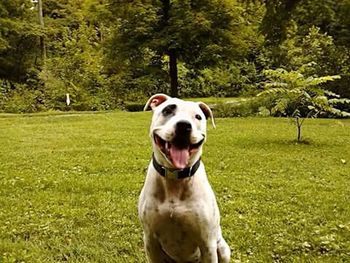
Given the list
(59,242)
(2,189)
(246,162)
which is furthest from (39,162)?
(59,242)

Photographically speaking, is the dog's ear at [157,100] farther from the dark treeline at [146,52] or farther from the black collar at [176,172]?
the dark treeline at [146,52]

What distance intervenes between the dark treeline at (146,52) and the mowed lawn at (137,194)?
22.0 ft

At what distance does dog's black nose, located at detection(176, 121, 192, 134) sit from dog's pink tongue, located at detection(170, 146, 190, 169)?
0.42 ft

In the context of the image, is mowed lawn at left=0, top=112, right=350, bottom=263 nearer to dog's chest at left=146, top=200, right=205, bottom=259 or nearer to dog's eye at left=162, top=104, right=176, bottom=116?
dog's chest at left=146, top=200, right=205, bottom=259

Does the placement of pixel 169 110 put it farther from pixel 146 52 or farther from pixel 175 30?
pixel 146 52

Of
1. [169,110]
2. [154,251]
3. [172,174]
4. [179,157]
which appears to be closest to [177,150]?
[179,157]

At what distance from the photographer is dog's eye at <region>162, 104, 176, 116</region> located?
3100mm

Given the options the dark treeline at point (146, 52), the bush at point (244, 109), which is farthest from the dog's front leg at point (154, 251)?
the bush at point (244, 109)

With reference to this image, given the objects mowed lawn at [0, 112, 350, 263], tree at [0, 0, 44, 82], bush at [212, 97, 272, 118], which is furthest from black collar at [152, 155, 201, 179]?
tree at [0, 0, 44, 82]

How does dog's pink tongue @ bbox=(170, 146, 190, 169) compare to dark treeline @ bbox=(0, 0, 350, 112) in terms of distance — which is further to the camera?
dark treeline @ bbox=(0, 0, 350, 112)

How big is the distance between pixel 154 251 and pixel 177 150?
77 centimetres

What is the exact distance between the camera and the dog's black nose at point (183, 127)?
2.90 m

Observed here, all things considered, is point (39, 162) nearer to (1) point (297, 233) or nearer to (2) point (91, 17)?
(1) point (297, 233)

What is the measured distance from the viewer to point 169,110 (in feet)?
10.2
